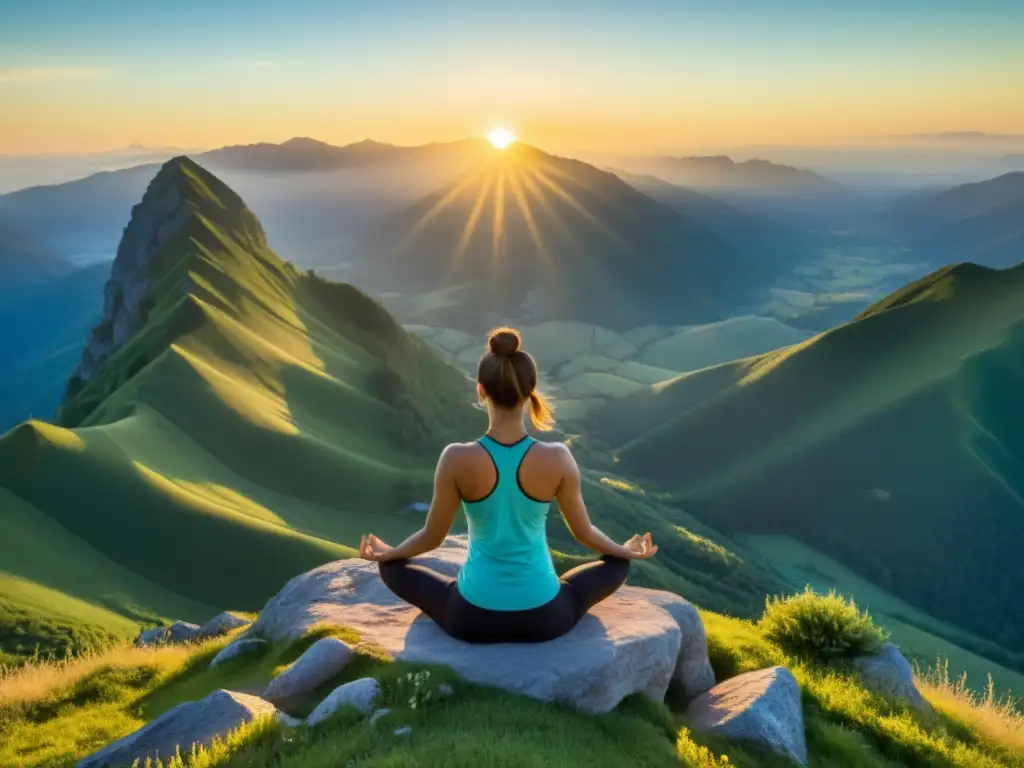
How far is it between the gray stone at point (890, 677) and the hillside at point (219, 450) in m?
41.2

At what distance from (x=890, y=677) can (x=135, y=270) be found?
554 feet

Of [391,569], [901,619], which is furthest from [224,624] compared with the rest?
[901,619]

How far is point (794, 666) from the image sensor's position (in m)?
14.9

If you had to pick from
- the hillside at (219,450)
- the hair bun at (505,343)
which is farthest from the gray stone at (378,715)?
the hillside at (219,450)

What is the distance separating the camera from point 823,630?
1573cm

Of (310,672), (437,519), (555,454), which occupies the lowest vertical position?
(310,672)

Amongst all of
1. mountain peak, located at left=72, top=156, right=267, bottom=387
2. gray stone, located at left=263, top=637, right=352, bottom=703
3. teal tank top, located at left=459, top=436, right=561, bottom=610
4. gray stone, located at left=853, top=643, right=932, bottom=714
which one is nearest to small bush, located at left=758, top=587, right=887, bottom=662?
gray stone, located at left=853, top=643, right=932, bottom=714

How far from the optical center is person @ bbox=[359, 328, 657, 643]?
→ 1012 centimetres

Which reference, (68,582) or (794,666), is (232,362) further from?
(794,666)

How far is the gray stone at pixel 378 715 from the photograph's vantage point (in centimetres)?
939

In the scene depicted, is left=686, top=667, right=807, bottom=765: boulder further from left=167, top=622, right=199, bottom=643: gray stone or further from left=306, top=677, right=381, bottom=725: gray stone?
left=167, top=622, right=199, bottom=643: gray stone

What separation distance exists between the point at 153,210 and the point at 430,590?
180188 mm

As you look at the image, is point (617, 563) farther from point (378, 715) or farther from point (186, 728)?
point (186, 728)

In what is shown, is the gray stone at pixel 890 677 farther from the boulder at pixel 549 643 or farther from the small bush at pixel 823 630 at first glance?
the boulder at pixel 549 643
